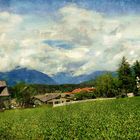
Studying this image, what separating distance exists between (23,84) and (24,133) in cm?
10549

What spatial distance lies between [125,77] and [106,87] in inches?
907

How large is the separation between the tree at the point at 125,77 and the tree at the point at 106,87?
14721 millimetres

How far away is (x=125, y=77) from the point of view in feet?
386

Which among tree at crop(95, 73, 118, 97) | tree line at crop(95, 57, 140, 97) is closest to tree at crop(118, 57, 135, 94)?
tree line at crop(95, 57, 140, 97)

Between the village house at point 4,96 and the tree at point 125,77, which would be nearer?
the village house at point 4,96

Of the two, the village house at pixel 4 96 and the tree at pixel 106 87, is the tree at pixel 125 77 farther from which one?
the village house at pixel 4 96

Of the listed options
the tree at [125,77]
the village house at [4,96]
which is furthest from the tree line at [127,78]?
the village house at [4,96]

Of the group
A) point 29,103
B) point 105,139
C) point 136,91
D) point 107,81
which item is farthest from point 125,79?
point 105,139

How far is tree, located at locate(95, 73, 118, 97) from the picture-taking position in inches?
5404

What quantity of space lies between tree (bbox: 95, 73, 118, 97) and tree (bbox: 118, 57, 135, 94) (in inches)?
580

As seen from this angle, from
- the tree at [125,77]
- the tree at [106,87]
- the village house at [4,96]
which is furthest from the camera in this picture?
the tree at [106,87]

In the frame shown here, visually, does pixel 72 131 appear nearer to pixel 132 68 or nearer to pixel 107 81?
pixel 132 68

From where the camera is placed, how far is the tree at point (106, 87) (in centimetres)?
13725

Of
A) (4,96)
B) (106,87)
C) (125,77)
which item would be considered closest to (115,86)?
(106,87)
